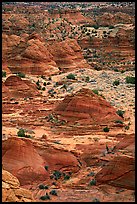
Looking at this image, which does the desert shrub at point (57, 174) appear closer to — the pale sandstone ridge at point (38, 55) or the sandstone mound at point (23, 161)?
the sandstone mound at point (23, 161)

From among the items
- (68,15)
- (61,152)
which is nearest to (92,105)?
(61,152)

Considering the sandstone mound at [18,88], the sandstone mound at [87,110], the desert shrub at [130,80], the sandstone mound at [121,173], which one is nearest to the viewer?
the sandstone mound at [121,173]

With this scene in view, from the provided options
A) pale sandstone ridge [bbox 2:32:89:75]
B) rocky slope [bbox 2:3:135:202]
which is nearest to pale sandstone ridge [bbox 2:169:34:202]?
rocky slope [bbox 2:3:135:202]

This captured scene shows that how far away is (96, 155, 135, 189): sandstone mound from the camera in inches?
422

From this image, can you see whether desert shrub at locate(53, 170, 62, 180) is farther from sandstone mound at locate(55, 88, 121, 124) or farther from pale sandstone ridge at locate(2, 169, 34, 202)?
sandstone mound at locate(55, 88, 121, 124)

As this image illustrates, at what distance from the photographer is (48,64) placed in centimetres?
3259

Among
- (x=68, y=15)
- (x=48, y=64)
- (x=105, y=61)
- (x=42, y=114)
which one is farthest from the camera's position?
(x=68, y=15)

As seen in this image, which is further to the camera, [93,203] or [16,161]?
[16,161]

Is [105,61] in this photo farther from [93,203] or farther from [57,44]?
[93,203]

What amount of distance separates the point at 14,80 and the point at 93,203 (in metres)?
15.6

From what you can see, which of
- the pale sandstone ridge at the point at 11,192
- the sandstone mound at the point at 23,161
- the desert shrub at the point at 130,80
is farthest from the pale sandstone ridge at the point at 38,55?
the pale sandstone ridge at the point at 11,192

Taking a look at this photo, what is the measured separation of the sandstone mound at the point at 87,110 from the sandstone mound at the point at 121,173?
24.5 ft

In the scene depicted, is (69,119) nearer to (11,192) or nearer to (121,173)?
(121,173)

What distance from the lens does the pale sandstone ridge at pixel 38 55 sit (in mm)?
31578
